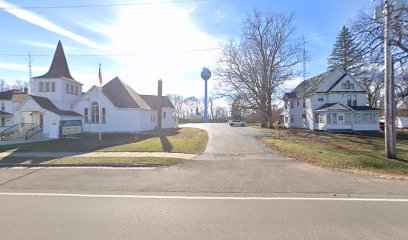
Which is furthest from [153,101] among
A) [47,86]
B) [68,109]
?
[47,86]

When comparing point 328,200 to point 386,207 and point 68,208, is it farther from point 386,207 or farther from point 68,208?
point 68,208

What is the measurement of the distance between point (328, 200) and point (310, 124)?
38.6m

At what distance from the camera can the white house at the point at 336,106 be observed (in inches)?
1538

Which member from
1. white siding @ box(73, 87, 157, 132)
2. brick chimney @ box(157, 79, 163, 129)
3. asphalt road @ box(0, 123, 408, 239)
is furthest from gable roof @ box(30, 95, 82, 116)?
asphalt road @ box(0, 123, 408, 239)

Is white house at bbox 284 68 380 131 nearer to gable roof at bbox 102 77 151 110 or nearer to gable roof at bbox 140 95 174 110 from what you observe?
gable roof at bbox 140 95 174 110

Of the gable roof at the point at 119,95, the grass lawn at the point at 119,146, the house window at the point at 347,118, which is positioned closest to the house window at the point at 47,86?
the gable roof at the point at 119,95

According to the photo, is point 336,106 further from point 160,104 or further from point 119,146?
point 119,146

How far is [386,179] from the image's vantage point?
950 centimetres

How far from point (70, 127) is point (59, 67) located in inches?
365

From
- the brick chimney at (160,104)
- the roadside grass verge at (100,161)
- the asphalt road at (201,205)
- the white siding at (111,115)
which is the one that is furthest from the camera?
the brick chimney at (160,104)

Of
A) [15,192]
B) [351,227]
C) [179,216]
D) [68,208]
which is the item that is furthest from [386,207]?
[15,192]

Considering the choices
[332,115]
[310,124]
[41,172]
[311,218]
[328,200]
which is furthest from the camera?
[310,124]

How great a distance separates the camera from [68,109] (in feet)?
104

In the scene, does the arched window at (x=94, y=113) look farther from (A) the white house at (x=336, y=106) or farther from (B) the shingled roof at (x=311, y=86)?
(B) the shingled roof at (x=311, y=86)
